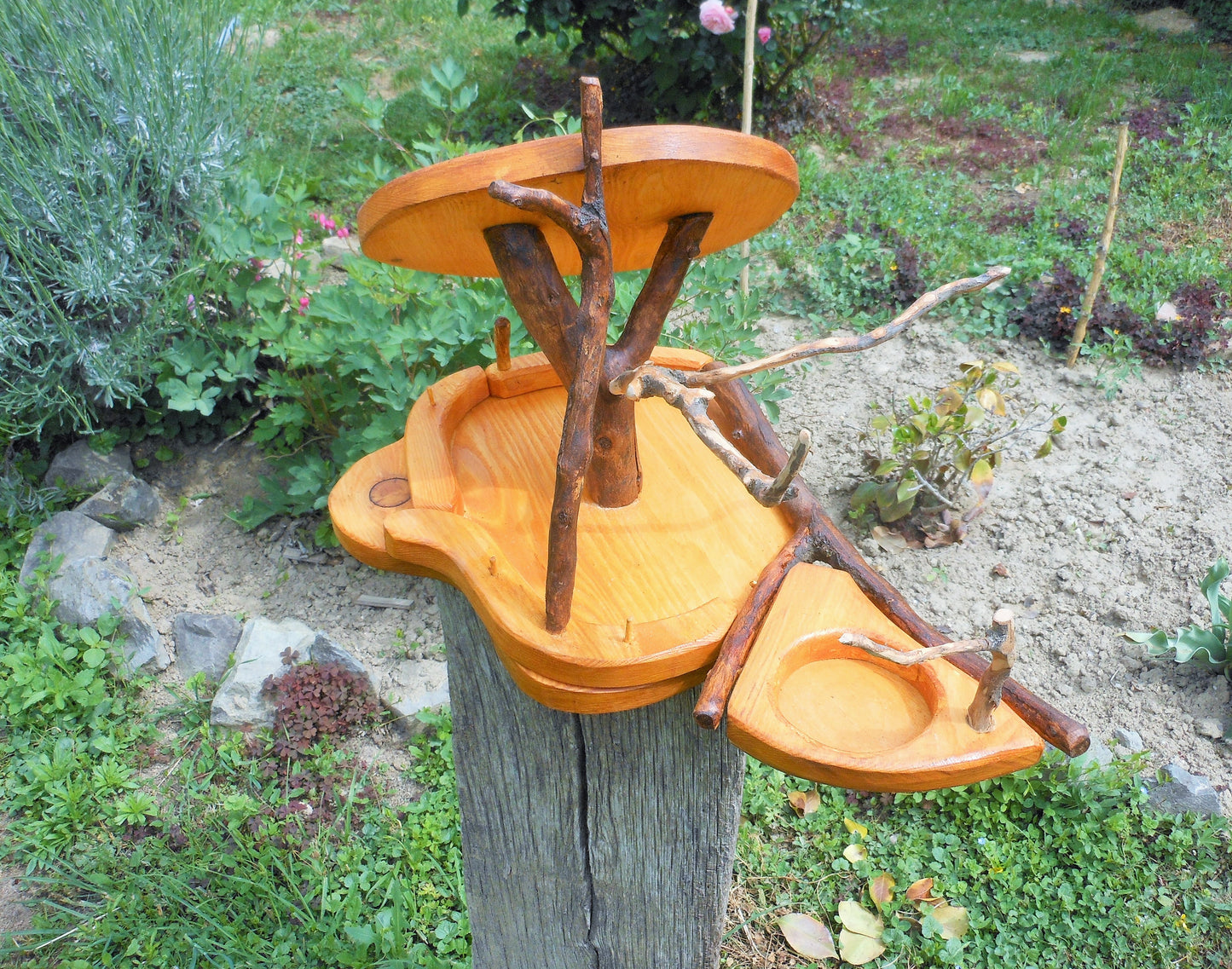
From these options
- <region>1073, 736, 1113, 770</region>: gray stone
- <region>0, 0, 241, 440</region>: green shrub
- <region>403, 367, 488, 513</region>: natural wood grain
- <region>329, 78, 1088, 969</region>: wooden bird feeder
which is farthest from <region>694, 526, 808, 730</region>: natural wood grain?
<region>0, 0, 241, 440</region>: green shrub

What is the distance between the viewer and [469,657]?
1373 mm

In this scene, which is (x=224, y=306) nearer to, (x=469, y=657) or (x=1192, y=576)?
(x=469, y=657)

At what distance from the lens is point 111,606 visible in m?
2.77

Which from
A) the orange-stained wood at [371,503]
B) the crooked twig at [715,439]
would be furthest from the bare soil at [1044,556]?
the crooked twig at [715,439]

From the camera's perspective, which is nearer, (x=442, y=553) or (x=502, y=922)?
(x=442, y=553)

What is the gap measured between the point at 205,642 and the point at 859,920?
6.91 ft

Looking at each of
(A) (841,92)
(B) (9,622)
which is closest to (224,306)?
(B) (9,622)

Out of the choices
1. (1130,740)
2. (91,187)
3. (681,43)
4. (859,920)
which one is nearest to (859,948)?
(859,920)

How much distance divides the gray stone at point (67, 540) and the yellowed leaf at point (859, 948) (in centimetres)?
263

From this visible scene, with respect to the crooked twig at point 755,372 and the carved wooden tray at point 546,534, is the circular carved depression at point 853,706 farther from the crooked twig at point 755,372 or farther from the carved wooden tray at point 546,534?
the crooked twig at point 755,372

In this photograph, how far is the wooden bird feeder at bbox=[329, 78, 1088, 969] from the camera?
95 centimetres

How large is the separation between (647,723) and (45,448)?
9.97 feet

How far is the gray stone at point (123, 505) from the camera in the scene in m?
3.07

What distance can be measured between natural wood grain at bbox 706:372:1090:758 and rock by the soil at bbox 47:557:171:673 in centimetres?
223
